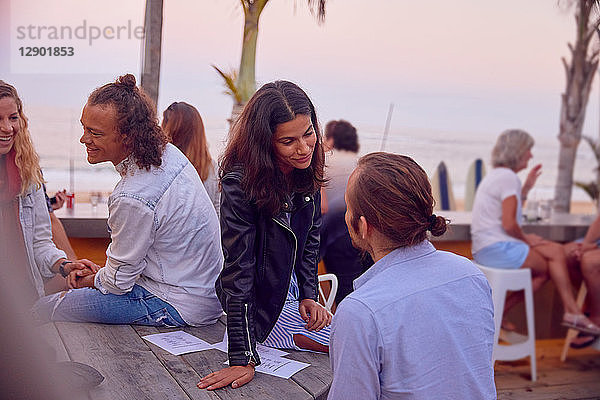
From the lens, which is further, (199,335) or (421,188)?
(199,335)

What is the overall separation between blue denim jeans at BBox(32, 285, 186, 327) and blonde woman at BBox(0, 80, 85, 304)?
0.10 meters

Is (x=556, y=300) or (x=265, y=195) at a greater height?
(x=265, y=195)

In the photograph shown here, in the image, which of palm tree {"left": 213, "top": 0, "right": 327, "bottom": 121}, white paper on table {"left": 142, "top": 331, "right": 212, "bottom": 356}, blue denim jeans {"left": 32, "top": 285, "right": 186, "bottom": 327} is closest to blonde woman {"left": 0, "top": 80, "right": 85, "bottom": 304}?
blue denim jeans {"left": 32, "top": 285, "right": 186, "bottom": 327}

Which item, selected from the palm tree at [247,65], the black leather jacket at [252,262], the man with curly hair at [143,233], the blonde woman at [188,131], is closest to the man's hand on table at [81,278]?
the man with curly hair at [143,233]

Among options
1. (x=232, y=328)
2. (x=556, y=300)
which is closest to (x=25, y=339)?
(x=232, y=328)

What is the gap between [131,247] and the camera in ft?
6.36

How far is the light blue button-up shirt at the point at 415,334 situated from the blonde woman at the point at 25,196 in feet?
3.83

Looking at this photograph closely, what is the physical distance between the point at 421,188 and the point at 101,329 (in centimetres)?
125

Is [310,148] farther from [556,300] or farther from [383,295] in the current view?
[556,300]

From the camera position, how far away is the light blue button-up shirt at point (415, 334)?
45.3 inches

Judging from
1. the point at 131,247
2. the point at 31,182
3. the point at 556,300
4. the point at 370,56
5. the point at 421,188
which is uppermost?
the point at 370,56

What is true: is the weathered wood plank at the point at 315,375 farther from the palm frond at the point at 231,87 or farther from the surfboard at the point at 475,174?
the surfboard at the point at 475,174

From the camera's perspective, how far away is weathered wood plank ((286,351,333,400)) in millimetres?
1694

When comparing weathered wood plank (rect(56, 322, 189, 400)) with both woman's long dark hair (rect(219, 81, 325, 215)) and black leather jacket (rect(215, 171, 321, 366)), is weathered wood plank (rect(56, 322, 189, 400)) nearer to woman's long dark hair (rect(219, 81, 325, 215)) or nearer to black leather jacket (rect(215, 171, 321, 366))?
black leather jacket (rect(215, 171, 321, 366))
